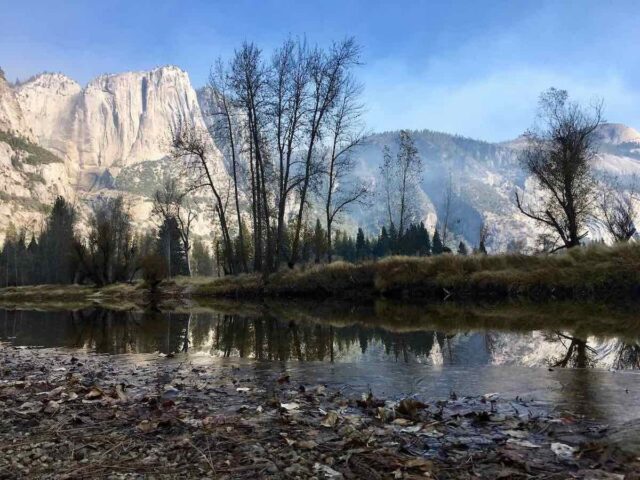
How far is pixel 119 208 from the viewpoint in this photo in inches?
3031

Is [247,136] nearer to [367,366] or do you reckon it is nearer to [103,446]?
[367,366]

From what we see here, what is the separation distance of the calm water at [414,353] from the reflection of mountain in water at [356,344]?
0.07 ft

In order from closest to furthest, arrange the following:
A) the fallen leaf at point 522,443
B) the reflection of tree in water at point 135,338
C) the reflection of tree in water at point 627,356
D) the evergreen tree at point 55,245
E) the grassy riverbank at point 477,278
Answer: the fallen leaf at point 522,443
the reflection of tree in water at point 627,356
the reflection of tree in water at point 135,338
the grassy riverbank at point 477,278
the evergreen tree at point 55,245

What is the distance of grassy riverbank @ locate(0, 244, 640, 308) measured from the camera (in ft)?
58.2

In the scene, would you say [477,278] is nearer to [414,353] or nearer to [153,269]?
[414,353]

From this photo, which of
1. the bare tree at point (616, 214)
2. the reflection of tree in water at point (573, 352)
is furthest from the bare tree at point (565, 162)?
the reflection of tree in water at point (573, 352)

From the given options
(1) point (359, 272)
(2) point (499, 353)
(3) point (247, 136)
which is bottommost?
(2) point (499, 353)

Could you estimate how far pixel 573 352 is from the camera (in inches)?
320

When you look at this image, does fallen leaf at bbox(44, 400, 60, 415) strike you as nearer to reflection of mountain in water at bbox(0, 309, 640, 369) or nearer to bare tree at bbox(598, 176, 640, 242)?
reflection of mountain in water at bbox(0, 309, 640, 369)

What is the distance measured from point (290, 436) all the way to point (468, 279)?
1859cm

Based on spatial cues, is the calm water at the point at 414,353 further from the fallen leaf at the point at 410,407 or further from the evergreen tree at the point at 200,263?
the evergreen tree at the point at 200,263

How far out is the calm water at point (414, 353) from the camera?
534cm

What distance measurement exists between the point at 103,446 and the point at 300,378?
2994 mm

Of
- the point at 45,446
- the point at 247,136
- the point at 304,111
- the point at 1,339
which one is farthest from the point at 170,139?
the point at 45,446
